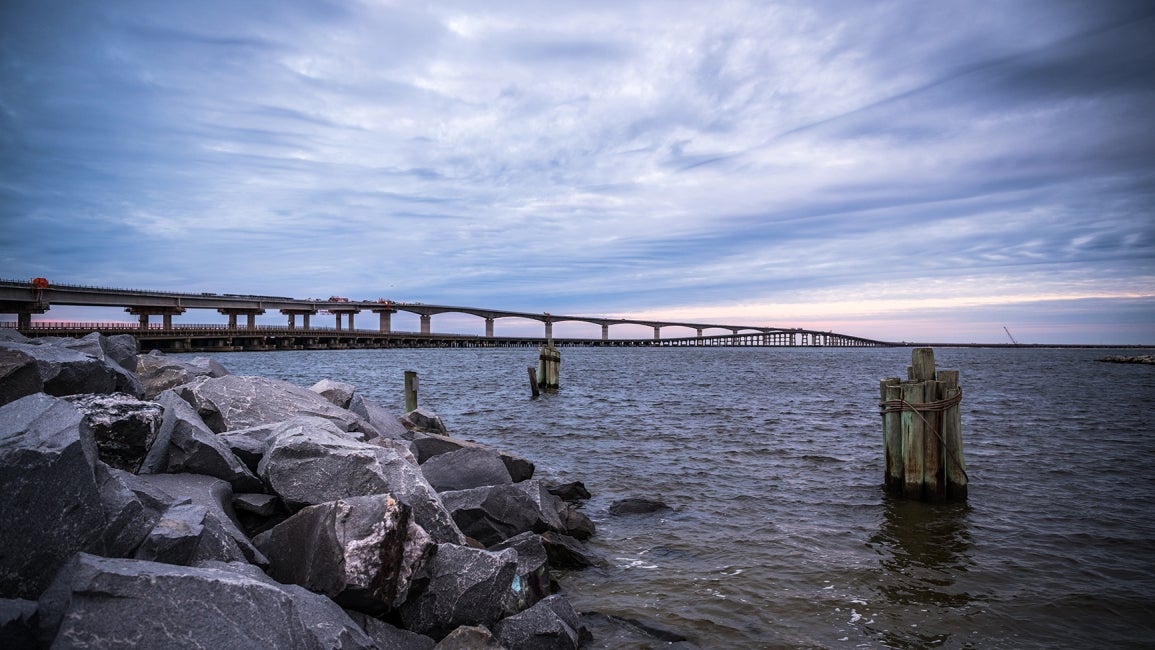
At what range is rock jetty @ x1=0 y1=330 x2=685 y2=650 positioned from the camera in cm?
371

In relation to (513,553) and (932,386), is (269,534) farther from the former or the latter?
(932,386)

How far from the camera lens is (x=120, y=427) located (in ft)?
19.2

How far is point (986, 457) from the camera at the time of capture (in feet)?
56.0

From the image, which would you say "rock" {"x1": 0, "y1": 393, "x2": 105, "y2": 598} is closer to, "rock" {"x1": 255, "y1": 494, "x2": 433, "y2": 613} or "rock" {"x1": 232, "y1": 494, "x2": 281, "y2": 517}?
"rock" {"x1": 255, "y1": 494, "x2": 433, "y2": 613}

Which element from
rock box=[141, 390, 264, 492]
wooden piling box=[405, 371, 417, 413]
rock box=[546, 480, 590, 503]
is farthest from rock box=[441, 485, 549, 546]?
wooden piling box=[405, 371, 417, 413]

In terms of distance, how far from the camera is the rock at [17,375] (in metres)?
6.11

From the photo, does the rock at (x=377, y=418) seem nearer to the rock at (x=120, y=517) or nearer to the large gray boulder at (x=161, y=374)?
the large gray boulder at (x=161, y=374)

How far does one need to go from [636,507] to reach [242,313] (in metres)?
124

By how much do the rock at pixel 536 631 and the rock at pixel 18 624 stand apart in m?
3.27

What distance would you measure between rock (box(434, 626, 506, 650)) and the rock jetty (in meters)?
0.02

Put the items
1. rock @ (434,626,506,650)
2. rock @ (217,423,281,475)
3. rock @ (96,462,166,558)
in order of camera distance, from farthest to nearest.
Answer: rock @ (217,423,281,475), rock @ (434,626,506,650), rock @ (96,462,166,558)

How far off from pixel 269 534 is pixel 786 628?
18.4ft

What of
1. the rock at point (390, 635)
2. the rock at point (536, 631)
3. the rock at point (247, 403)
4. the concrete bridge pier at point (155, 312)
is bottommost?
the rock at point (536, 631)

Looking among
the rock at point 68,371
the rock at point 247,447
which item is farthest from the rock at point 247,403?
the rock at point 68,371
